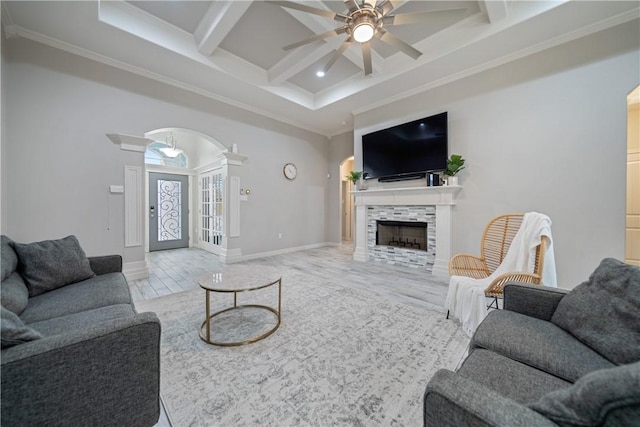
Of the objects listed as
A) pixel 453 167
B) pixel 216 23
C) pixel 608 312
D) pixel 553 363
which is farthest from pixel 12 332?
pixel 453 167

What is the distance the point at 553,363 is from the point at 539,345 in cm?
11

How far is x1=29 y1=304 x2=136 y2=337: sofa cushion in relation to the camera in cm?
130

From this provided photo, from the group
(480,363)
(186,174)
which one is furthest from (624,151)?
(186,174)

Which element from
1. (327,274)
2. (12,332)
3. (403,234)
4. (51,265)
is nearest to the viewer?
Result: (12,332)

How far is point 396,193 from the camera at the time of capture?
4.48 metres

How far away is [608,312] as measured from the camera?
1.14m

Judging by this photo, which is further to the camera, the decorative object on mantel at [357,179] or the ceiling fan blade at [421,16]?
the decorative object on mantel at [357,179]

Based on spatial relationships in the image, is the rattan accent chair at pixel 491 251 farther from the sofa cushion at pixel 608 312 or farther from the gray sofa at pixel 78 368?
the gray sofa at pixel 78 368

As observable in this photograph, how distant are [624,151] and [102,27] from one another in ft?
20.0

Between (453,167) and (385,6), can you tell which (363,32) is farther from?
(453,167)

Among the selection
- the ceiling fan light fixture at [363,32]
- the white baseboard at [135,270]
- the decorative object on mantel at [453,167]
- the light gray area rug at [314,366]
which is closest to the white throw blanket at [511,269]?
the light gray area rug at [314,366]

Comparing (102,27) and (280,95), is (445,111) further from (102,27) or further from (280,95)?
(102,27)

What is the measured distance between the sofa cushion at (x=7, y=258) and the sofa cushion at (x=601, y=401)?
2809mm

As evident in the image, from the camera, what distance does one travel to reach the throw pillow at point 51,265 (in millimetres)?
1787
